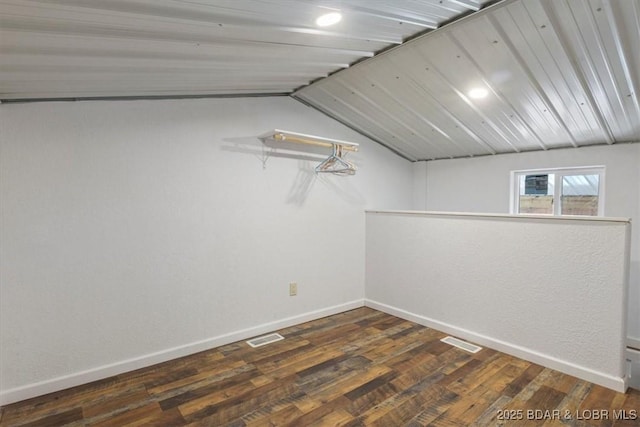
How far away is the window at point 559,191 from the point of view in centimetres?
352

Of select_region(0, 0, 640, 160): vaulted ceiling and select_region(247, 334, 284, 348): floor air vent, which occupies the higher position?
select_region(0, 0, 640, 160): vaulted ceiling

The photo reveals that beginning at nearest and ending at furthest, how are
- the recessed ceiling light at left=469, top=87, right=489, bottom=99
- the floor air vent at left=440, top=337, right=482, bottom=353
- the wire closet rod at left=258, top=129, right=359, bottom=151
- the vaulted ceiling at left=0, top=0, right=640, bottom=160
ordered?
the vaulted ceiling at left=0, top=0, right=640, bottom=160, the recessed ceiling light at left=469, top=87, right=489, bottom=99, the floor air vent at left=440, top=337, right=482, bottom=353, the wire closet rod at left=258, top=129, right=359, bottom=151

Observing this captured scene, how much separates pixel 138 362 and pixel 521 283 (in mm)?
3120

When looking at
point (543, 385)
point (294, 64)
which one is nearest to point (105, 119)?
point (294, 64)

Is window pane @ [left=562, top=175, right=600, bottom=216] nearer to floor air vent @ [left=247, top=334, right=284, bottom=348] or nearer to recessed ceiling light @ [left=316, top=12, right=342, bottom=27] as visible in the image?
recessed ceiling light @ [left=316, top=12, right=342, bottom=27]

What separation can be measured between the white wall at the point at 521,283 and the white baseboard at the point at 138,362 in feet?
4.05

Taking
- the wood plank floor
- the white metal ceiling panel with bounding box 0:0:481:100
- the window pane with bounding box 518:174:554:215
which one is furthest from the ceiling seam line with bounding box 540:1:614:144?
the wood plank floor

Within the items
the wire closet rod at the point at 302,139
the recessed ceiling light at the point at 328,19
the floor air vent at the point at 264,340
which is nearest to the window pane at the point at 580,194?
the wire closet rod at the point at 302,139

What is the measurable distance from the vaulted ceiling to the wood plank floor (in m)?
2.00

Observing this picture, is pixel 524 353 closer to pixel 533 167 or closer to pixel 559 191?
pixel 559 191

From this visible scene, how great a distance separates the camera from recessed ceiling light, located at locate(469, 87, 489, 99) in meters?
2.67

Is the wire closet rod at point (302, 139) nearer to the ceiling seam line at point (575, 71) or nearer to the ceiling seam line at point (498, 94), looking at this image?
the ceiling seam line at point (498, 94)

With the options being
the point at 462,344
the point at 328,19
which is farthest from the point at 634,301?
the point at 328,19

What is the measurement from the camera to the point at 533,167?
12.5 feet
